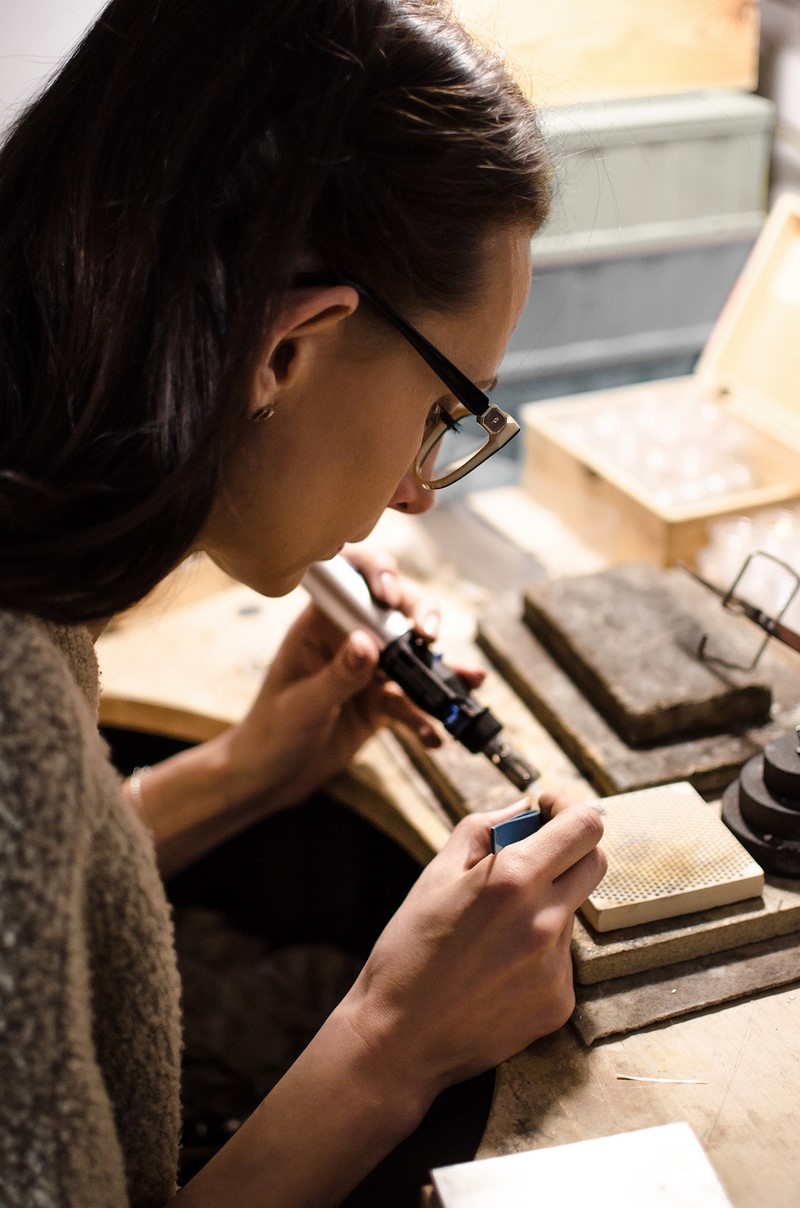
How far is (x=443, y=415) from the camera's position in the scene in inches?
38.1

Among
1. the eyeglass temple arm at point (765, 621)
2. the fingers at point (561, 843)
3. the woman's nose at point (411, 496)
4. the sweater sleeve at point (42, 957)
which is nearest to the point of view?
the sweater sleeve at point (42, 957)

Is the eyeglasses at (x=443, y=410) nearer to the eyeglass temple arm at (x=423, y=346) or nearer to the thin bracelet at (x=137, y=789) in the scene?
the eyeglass temple arm at (x=423, y=346)

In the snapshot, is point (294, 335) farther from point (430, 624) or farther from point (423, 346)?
point (430, 624)

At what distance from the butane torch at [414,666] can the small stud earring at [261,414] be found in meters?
0.42

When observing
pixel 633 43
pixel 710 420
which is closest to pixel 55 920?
pixel 710 420

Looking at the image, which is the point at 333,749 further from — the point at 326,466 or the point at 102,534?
the point at 102,534

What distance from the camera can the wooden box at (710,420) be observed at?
173cm

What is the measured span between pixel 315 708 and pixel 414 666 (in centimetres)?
17

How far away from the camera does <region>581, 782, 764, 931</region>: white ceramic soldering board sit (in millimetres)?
969

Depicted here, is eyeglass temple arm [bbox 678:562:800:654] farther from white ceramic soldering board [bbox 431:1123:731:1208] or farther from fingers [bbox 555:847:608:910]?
white ceramic soldering board [bbox 431:1123:731:1208]

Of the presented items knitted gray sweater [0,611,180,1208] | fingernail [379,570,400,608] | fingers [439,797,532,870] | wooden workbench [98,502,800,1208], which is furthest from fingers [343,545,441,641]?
knitted gray sweater [0,611,180,1208]

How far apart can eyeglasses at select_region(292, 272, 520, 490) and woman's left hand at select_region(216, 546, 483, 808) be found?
0.25 metres

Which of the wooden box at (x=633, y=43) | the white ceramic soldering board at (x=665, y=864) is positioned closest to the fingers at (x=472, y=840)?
the white ceramic soldering board at (x=665, y=864)

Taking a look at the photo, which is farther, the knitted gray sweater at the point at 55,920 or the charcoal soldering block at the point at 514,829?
Answer: the charcoal soldering block at the point at 514,829
